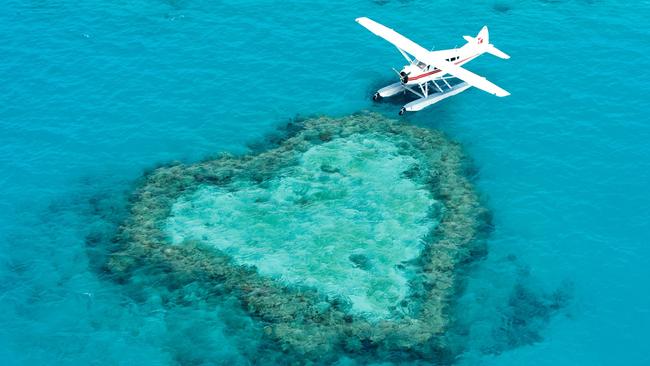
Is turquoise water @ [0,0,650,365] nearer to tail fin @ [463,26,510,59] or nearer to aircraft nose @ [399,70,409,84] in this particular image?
tail fin @ [463,26,510,59]

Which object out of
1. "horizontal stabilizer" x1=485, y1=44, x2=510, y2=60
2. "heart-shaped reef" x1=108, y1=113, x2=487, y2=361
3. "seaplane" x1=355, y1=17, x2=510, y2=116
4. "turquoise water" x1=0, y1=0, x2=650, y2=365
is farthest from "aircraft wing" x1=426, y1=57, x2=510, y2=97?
"heart-shaped reef" x1=108, y1=113, x2=487, y2=361

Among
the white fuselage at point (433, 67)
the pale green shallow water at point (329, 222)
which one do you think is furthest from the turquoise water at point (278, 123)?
the pale green shallow water at point (329, 222)

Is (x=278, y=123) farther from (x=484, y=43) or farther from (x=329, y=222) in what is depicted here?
(x=484, y=43)

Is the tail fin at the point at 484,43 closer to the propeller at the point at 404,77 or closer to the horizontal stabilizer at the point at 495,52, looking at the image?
the horizontal stabilizer at the point at 495,52

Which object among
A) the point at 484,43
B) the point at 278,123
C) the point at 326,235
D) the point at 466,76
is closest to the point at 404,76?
the point at 466,76

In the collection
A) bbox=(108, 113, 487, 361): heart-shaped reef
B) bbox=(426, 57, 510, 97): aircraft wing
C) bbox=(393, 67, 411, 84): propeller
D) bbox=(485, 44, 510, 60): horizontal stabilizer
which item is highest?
bbox=(485, 44, 510, 60): horizontal stabilizer

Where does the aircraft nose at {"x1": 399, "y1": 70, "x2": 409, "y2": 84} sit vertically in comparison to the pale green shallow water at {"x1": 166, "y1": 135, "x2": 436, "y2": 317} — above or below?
above
